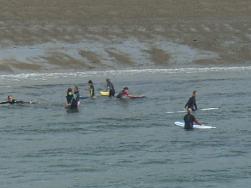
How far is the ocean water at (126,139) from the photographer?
36.6m

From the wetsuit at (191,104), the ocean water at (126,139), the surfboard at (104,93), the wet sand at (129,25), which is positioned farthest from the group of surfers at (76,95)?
the wet sand at (129,25)

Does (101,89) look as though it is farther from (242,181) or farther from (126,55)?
(242,181)

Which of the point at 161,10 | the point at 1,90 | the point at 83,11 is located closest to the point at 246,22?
the point at 161,10

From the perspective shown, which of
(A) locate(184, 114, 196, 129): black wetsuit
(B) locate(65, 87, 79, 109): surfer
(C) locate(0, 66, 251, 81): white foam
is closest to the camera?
(A) locate(184, 114, 196, 129): black wetsuit

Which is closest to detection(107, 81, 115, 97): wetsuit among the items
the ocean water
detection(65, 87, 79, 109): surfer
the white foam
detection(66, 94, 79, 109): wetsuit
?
the ocean water

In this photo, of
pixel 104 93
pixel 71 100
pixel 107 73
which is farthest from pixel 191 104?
pixel 107 73

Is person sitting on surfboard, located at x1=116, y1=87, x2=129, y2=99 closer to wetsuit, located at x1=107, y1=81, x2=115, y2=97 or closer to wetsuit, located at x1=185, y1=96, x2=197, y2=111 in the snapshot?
wetsuit, located at x1=107, y1=81, x2=115, y2=97

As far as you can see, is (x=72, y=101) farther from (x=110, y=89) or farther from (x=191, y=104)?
(x=191, y=104)

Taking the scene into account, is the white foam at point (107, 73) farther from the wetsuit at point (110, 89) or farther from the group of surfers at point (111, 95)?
the wetsuit at point (110, 89)

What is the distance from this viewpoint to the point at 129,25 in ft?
262

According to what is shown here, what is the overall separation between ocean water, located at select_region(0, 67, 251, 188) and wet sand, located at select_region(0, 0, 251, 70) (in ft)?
30.9

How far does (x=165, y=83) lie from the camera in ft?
215

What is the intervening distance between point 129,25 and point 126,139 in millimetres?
36606

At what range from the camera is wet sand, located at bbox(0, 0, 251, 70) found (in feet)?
248
